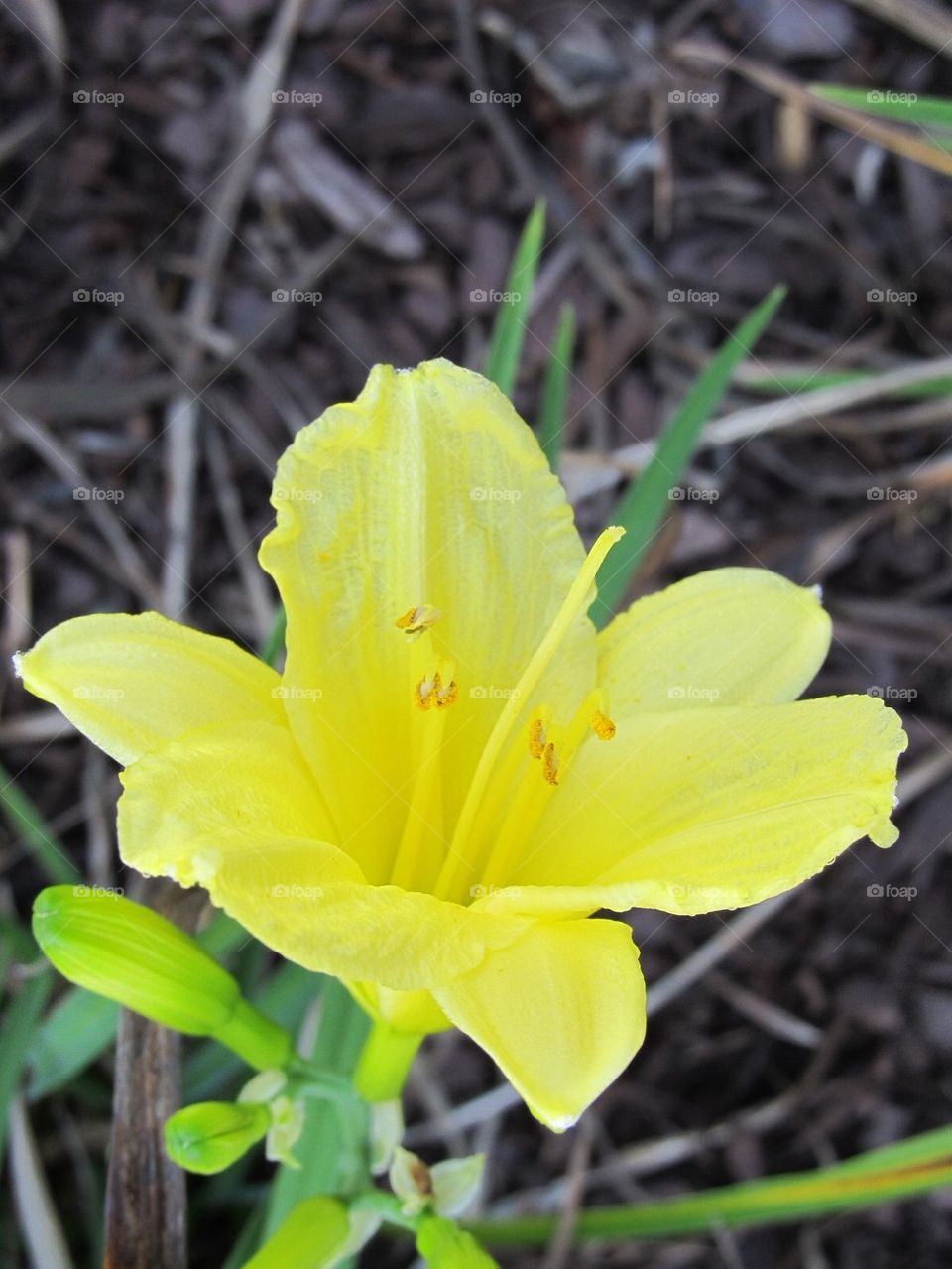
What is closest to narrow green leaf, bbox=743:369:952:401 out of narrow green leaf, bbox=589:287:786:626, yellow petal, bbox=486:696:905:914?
narrow green leaf, bbox=589:287:786:626

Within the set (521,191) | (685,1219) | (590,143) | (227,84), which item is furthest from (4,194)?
(685,1219)

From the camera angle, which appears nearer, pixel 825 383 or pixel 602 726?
pixel 602 726

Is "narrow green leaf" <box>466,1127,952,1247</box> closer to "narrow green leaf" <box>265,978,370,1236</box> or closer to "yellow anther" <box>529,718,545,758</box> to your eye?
"narrow green leaf" <box>265,978,370,1236</box>

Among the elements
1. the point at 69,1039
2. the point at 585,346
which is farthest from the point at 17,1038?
the point at 585,346

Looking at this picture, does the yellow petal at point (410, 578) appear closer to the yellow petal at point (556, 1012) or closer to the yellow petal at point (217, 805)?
the yellow petal at point (217, 805)

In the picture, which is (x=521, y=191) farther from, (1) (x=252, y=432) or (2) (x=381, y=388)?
(2) (x=381, y=388)

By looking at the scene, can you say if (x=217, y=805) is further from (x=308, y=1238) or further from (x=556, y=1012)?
(x=308, y=1238)
